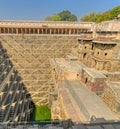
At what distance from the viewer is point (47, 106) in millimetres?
21078

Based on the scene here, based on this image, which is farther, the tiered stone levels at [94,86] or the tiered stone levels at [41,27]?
the tiered stone levels at [41,27]

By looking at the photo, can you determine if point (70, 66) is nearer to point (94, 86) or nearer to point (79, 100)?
point (94, 86)

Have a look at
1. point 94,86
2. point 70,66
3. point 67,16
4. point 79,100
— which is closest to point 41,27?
point 70,66

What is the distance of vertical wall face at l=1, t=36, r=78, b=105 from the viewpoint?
73.7 feet

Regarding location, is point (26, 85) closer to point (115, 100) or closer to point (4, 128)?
point (115, 100)

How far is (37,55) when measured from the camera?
24484mm

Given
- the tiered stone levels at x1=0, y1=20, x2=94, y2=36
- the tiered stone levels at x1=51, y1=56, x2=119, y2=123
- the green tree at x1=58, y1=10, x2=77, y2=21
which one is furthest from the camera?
the green tree at x1=58, y1=10, x2=77, y2=21

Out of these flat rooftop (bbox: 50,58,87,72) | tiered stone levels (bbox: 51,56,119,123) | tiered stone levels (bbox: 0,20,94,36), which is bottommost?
tiered stone levels (bbox: 51,56,119,123)

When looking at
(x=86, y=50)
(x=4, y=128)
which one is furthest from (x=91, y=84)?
(x=4, y=128)

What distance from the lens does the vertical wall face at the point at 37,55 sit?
22.5 meters

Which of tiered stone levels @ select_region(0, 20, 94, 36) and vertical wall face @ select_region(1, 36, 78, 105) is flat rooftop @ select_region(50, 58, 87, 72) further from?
tiered stone levels @ select_region(0, 20, 94, 36)

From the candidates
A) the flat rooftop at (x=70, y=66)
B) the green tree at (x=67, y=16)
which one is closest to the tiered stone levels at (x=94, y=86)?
the flat rooftop at (x=70, y=66)

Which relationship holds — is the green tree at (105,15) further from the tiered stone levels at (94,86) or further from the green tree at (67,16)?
the tiered stone levels at (94,86)

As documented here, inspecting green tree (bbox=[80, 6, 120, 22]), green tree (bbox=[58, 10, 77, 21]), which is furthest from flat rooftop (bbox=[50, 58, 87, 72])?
green tree (bbox=[58, 10, 77, 21])
